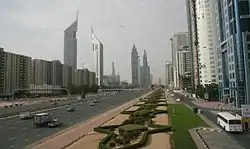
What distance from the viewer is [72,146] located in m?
26.2

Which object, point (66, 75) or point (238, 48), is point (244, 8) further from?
point (66, 75)

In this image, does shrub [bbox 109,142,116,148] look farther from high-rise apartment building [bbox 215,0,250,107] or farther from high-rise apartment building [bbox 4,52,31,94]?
high-rise apartment building [bbox 4,52,31,94]

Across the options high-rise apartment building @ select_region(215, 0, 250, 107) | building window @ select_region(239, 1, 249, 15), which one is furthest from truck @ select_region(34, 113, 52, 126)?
building window @ select_region(239, 1, 249, 15)

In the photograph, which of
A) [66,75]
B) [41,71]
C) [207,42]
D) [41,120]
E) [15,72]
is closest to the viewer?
[41,120]

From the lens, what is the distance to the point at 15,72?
5586 inches

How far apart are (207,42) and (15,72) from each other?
97.8m

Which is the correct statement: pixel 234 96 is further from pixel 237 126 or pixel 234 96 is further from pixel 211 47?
pixel 211 47

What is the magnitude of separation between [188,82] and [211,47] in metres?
69.2

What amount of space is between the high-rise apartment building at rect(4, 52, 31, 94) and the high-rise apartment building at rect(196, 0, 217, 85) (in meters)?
92.5

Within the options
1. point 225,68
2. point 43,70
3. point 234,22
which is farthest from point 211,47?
point 43,70

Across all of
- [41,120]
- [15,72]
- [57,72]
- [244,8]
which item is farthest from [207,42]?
[41,120]

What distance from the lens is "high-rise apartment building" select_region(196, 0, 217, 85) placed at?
13150 cm

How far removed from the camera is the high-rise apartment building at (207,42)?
131500mm

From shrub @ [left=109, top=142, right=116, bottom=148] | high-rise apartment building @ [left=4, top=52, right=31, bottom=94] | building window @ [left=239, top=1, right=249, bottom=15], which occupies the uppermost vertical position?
building window @ [left=239, top=1, right=249, bottom=15]
